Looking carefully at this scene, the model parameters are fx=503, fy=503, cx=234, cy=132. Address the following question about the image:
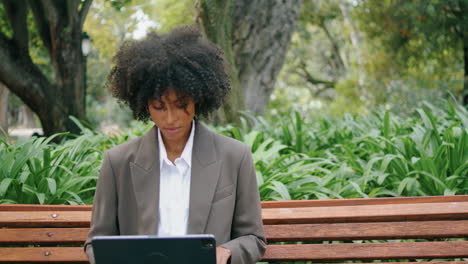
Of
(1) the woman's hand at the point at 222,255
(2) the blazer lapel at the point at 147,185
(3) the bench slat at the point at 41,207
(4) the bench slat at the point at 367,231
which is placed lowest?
(4) the bench slat at the point at 367,231

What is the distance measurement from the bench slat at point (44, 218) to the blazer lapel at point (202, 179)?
906mm

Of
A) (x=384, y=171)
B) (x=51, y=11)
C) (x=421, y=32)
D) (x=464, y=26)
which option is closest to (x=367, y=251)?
(x=384, y=171)

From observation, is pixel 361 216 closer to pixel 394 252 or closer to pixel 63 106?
pixel 394 252

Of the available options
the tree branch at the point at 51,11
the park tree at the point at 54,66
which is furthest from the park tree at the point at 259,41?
the tree branch at the point at 51,11

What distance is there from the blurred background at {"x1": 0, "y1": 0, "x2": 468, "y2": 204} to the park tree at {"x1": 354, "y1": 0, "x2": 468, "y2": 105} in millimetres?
33

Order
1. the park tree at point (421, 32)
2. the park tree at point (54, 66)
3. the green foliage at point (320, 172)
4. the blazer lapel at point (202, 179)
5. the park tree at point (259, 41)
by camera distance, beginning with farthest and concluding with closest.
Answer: the park tree at point (421, 32) → the park tree at point (259, 41) → the park tree at point (54, 66) → the green foliage at point (320, 172) → the blazer lapel at point (202, 179)

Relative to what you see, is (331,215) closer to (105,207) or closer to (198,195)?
(198,195)

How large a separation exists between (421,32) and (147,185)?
27.4ft

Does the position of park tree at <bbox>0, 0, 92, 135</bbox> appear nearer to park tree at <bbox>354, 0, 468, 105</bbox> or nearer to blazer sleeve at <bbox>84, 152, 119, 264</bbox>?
blazer sleeve at <bbox>84, 152, 119, 264</bbox>

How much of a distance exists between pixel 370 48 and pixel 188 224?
11.6m

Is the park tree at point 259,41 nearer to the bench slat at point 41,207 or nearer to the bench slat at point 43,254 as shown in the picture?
the bench slat at point 41,207

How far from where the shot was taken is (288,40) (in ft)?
21.5

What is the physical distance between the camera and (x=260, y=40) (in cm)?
632

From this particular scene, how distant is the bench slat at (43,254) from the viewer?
2525 millimetres
